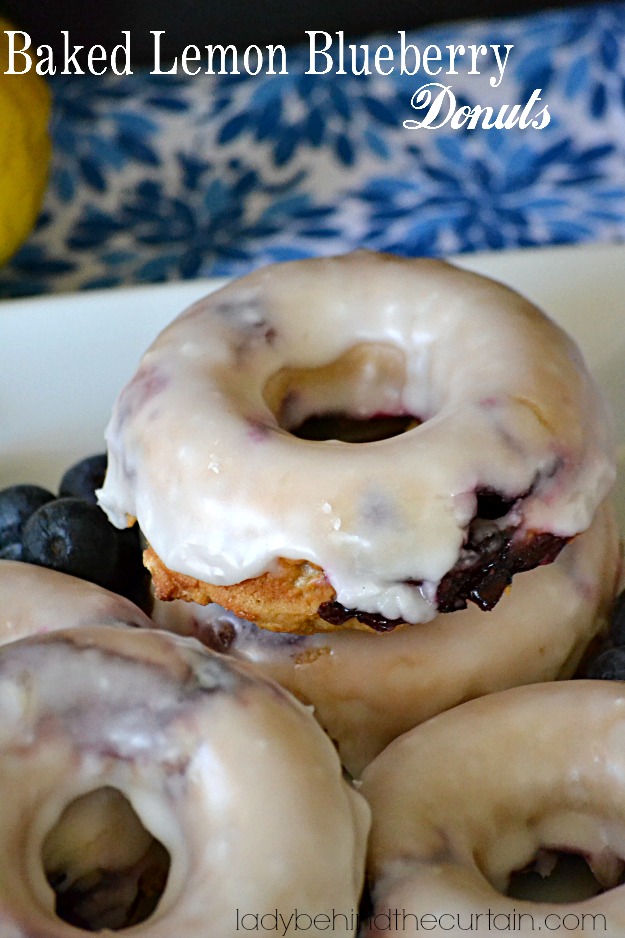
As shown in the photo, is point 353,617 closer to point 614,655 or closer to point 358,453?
point 358,453

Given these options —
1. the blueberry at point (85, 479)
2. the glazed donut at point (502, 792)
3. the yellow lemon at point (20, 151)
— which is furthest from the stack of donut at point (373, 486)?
the yellow lemon at point (20, 151)

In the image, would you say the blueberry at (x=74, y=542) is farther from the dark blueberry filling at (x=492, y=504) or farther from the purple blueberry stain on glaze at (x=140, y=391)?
the dark blueberry filling at (x=492, y=504)

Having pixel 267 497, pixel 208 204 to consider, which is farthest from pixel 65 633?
pixel 208 204

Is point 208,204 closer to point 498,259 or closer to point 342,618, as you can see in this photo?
point 498,259

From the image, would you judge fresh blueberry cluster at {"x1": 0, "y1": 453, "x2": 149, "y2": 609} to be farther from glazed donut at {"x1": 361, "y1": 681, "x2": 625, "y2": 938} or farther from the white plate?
glazed donut at {"x1": 361, "y1": 681, "x2": 625, "y2": 938}

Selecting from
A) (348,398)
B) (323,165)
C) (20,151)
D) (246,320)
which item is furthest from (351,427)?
(323,165)

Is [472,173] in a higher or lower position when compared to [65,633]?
higher

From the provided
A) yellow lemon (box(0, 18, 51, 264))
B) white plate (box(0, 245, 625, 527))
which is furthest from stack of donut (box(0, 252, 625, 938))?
yellow lemon (box(0, 18, 51, 264))
